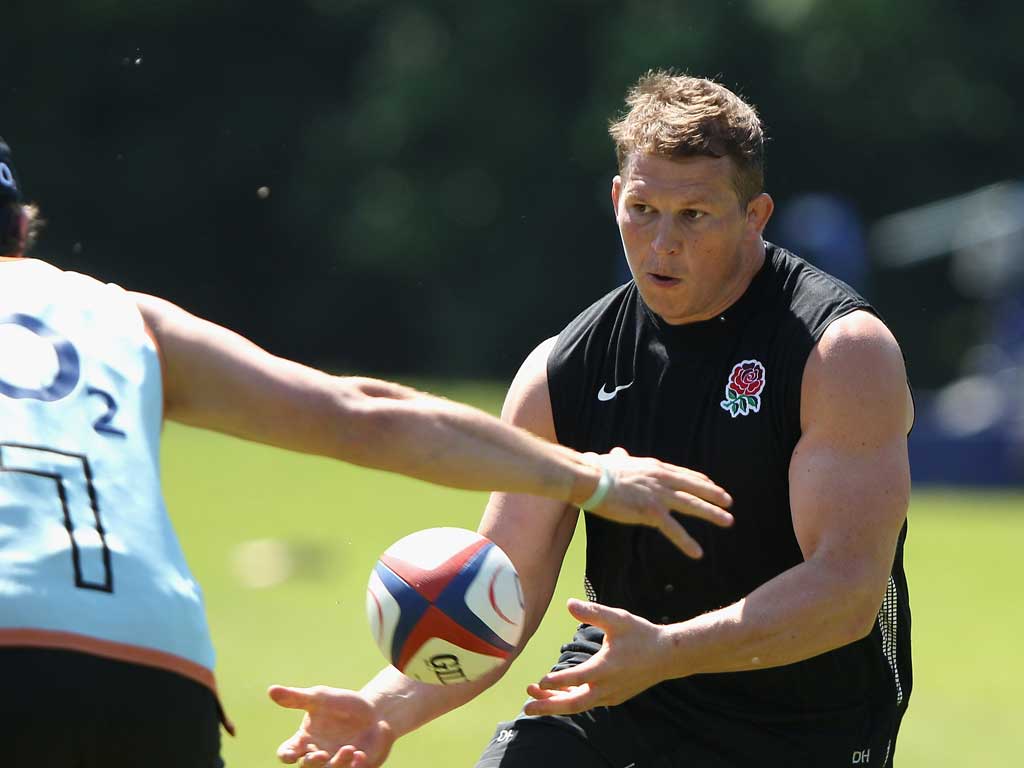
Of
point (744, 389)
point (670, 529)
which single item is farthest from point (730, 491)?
point (670, 529)

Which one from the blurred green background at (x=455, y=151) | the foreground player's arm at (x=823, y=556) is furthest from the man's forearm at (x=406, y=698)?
the blurred green background at (x=455, y=151)

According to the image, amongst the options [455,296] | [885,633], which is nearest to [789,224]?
[455,296]

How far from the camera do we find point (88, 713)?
330 centimetres

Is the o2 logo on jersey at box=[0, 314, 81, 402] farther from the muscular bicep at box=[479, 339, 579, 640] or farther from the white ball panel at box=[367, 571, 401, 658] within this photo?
the muscular bicep at box=[479, 339, 579, 640]

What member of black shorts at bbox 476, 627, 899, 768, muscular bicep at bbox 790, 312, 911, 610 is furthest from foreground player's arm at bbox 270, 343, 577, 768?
muscular bicep at bbox 790, 312, 911, 610

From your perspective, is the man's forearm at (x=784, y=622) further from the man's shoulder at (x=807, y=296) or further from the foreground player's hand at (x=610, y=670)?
the man's shoulder at (x=807, y=296)

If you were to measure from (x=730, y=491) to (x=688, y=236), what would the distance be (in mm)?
729

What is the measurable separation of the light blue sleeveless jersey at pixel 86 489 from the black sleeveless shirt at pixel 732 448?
1726mm

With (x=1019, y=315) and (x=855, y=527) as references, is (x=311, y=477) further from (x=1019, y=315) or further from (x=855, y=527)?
(x=855, y=527)

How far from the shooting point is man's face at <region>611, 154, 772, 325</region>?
16.3 feet

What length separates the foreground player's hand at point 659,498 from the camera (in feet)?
12.6

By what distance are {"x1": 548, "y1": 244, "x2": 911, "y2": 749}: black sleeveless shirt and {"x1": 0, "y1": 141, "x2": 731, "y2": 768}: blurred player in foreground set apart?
92 cm

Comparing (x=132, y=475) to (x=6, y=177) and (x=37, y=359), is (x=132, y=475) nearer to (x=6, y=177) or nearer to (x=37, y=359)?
(x=37, y=359)

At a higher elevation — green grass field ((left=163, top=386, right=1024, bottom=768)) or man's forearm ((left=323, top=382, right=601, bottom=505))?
man's forearm ((left=323, top=382, right=601, bottom=505))
